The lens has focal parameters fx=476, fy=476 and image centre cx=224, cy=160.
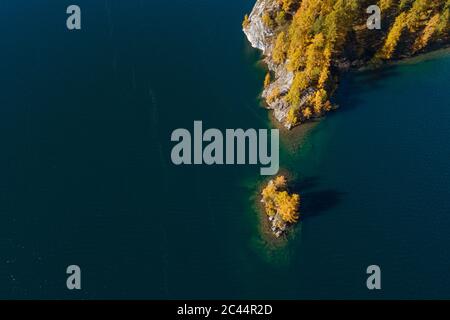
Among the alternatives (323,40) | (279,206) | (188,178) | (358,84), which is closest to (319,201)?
(279,206)

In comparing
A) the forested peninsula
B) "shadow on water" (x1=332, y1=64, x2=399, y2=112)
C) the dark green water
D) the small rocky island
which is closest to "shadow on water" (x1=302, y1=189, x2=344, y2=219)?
the dark green water

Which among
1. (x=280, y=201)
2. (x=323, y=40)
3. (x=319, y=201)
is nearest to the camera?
(x=280, y=201)

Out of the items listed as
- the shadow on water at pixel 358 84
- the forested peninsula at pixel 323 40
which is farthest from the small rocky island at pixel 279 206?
the shadow on water at pixel 358 84

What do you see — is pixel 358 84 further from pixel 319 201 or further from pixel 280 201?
pixel 280 201

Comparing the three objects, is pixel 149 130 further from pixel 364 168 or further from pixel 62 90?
pixel 364 168

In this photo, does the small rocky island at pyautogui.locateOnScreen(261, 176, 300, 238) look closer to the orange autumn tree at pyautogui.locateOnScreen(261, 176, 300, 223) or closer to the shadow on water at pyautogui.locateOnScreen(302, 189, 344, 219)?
the orange autumn tree at pyautogui.locateOnScreen(261, 176, 300, 223)

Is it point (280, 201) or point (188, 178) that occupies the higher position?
point (188, 178)

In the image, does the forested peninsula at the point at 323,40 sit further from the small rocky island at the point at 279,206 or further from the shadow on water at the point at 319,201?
the small rocky island at the point at 279,206
